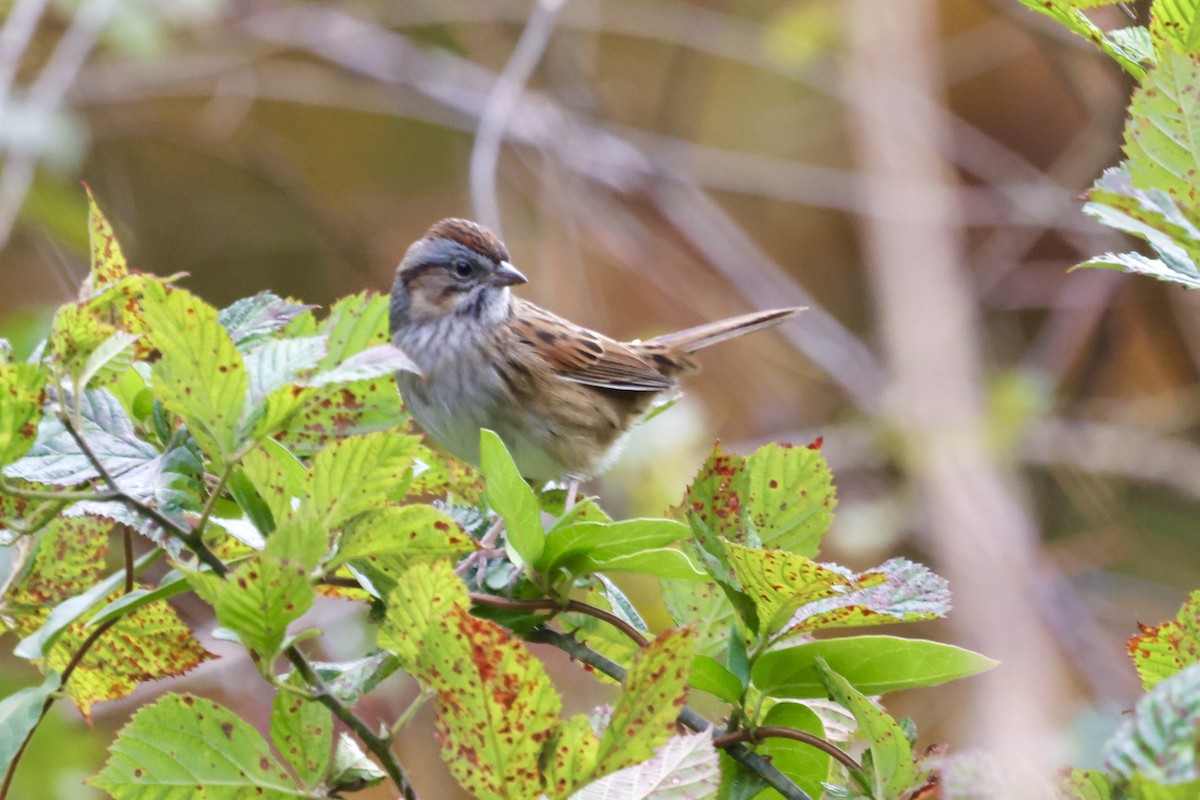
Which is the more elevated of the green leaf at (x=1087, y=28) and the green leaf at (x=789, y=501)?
the green leaf at (x=1087, y=28)

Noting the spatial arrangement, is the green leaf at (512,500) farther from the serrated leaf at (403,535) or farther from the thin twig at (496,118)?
the thin twig at (496,118)

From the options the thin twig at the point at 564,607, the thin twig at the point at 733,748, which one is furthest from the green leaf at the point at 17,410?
the thin twig at the point at 733,748

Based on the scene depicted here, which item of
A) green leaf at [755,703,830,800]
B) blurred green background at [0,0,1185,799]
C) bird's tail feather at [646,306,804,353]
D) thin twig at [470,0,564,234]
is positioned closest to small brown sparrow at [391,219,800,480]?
bird's tail feather at [646,306,804,353]

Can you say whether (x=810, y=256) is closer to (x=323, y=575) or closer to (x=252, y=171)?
(x=252, y=171)

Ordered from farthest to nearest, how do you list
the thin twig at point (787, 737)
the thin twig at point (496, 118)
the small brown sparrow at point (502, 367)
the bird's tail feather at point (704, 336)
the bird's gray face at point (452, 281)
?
1. the thin twig at point (496, 118)
2. the bird's tail feather at point (704, 336)
3. the bird's gray face at point (452, 281)
4. the small brown sparrow at point (502, 367)
5. the thin twig at point (787, 737)

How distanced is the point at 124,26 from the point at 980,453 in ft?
10.8

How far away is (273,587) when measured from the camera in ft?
2.72

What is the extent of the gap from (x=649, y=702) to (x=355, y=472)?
26 centimetres

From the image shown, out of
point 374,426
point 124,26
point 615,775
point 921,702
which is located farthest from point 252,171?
point 615,775

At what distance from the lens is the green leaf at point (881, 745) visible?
0.94 metres

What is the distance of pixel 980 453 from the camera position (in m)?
4.58

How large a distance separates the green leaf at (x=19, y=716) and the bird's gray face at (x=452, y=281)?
5.89ft

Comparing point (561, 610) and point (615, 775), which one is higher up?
point (561, 610)

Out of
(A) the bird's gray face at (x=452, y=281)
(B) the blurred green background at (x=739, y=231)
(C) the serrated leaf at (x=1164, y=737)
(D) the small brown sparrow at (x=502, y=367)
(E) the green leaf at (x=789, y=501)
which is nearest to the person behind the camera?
(C) the serrated leaf at (x=1164, y=737)
